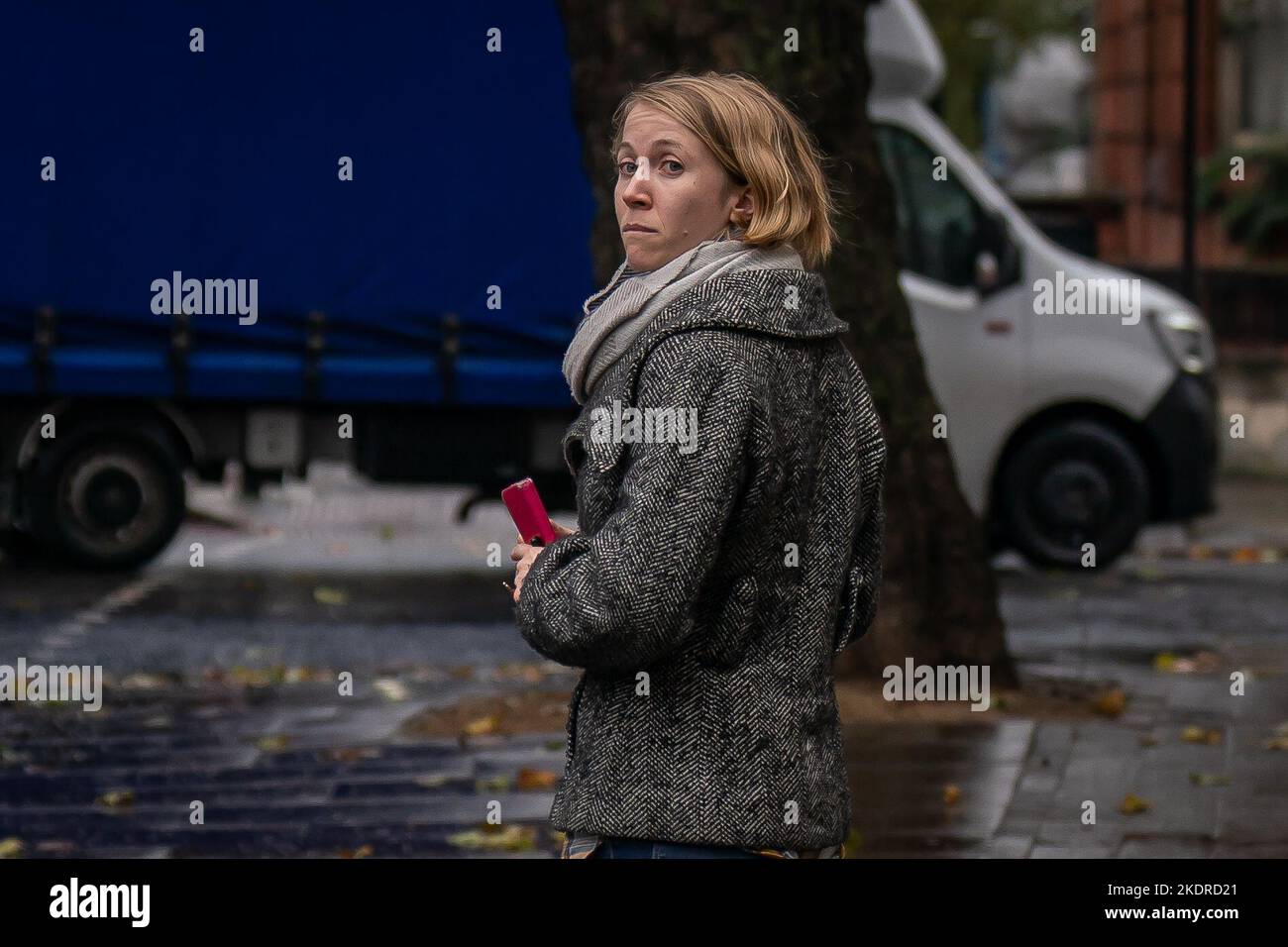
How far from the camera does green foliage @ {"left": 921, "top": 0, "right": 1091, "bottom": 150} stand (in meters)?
27.5

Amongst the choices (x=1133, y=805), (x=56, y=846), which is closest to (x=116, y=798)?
(x=56, y=846)

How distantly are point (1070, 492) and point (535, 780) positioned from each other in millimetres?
6186

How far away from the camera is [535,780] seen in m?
7.42

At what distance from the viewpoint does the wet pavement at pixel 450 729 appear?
672cm

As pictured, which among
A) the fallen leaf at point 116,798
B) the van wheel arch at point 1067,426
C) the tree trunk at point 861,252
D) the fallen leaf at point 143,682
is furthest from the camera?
the van wheel arch at point 1067,426

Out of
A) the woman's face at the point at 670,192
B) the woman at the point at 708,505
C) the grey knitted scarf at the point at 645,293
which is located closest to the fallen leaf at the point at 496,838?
the woman at the point at 708,505

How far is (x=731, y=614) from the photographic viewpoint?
3.03 metres

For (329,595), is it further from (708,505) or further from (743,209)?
(708,505)

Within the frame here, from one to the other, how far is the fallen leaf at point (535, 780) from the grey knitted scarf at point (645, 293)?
4314mm

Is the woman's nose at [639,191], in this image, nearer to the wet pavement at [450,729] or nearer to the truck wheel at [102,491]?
the wet pavement at [450,729]
